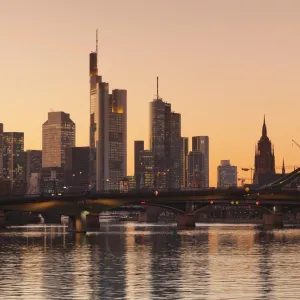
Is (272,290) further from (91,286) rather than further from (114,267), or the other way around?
(114,267)

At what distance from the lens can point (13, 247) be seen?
135500 mm

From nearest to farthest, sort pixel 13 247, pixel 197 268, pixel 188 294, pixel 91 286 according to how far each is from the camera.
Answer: pixel 188 294, pixel 91 286, pixel 197 268, pixel 13 247

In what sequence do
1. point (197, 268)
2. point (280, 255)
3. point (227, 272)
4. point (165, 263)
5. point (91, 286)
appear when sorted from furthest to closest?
point (280, 255)
point (165, 263)
point (197, 268)
point (227, 272)
point (91, 286)

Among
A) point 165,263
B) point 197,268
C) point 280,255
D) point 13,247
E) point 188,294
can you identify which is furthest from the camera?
point 13,247

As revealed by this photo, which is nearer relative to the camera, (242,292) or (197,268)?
(242,292)

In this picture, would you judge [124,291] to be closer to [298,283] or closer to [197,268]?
[298,283]

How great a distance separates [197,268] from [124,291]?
23.1 m

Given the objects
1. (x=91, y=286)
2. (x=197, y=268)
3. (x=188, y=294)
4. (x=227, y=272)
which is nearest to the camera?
(x=188, y=294)

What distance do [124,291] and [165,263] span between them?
30980 mm

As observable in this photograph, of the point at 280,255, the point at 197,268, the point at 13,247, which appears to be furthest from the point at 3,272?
the point at 13,247

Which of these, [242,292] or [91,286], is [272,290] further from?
[91,286]

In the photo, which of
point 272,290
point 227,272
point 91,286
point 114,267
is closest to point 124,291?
point 91,286

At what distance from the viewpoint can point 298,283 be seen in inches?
2773

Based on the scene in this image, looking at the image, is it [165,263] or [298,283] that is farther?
[165,263]
